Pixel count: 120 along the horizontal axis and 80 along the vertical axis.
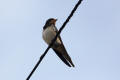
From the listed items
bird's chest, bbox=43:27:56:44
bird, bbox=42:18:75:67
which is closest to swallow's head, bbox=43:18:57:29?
bird, bbox=42:18:75:67

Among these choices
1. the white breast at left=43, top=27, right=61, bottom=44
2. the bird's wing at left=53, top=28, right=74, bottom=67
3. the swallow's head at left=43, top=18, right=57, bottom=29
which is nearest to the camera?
the bird's wing at left=53, top=28, right=74, bottom=67

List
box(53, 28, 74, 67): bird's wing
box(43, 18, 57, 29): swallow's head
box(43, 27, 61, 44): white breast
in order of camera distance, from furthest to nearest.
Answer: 1. box(43, 18, 57, 29): swallow's head
2. box(43, 27, 61, 44): white breast
3. box(53, 28, 74, 67): bird's wing

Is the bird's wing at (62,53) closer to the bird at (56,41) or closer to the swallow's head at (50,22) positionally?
the bird at (56,41)

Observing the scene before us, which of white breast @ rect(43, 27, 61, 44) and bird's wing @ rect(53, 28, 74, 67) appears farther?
white breast @ rect(43, 27, 61, 44)

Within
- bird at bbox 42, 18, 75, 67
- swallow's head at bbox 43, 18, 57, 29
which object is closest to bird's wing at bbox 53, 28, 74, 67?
bird at bbox 42, 18, 75, 67

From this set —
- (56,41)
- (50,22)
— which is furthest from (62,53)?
(50,22)

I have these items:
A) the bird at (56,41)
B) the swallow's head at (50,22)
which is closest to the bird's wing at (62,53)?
the bird at (56,41)

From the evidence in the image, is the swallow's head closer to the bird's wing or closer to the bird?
the bird

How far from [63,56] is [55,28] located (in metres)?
1.06

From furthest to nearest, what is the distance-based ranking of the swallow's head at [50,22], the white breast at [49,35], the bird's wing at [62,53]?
the swallow's head at [50,22]
the white breast at [49,35]
the bird's wing at [62,53]

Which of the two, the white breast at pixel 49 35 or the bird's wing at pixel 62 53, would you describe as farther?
the white breast at pixel 49 35

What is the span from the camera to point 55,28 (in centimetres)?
869

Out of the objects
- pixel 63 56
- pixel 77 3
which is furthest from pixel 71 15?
pixel 63 56

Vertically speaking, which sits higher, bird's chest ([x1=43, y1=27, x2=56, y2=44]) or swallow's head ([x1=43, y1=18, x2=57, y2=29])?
swallow's head ([x1=43, y1=18, x2=57, y2=29])
